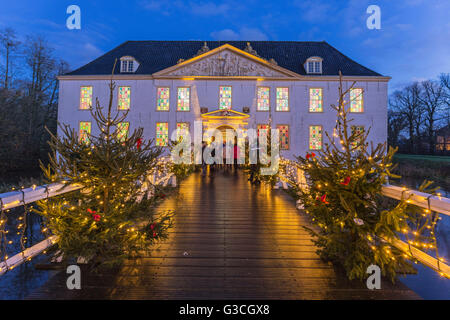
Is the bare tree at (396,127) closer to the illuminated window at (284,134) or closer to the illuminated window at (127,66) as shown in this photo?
the illuminated window at (284,134)

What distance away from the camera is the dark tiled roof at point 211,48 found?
21031mm

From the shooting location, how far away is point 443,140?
36.2 metres

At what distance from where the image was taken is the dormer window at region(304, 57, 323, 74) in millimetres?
20719

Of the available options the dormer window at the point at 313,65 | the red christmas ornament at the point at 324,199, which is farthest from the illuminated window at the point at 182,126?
the red christmas ornament at the point at 324,199

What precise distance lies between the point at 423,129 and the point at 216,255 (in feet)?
161

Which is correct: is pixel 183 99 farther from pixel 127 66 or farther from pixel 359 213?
pixel 359 213

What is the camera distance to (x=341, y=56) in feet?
74.0

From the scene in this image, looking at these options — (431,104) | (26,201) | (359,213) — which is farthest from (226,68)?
(431,104)

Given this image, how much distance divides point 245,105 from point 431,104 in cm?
3684

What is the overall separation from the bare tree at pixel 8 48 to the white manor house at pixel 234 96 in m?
6.10

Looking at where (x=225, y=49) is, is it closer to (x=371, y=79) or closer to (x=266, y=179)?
(x=371, y=79)

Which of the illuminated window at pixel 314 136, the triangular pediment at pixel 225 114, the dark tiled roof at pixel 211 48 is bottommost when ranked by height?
the illuminated window at pixel 314 136

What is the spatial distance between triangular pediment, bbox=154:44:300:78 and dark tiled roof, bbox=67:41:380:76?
7.42ft
